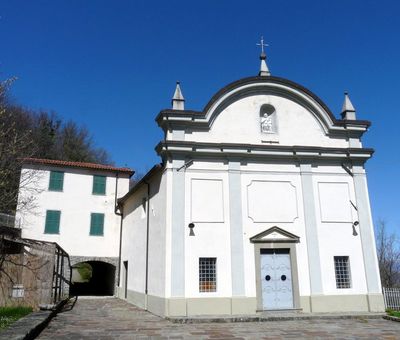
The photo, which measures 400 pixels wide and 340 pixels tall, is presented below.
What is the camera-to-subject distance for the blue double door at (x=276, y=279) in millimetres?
13695

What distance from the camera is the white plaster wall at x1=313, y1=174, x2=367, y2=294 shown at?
1411 centimetres

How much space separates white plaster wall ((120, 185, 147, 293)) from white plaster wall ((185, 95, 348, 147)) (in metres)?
4.91

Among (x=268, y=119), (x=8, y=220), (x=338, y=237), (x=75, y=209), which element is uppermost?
(x=268, y=119)

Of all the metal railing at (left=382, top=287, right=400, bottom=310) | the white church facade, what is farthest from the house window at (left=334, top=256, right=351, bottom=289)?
the metal railing at (left=382, top=287, right=400, bottom=310)

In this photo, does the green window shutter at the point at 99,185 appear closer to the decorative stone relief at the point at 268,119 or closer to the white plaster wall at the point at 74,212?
the white plaster wall at the point at 74,212

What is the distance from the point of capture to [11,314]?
39.7 ft

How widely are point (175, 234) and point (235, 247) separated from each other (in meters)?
2.25

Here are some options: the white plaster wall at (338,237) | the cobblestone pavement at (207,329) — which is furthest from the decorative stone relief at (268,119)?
the cobblestone pavement at (207,329)

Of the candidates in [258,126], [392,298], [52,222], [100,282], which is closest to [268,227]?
[258,126]

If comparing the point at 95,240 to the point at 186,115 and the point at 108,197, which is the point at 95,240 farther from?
the point at 186,115

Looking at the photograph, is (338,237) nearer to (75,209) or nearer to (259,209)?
(259,209)

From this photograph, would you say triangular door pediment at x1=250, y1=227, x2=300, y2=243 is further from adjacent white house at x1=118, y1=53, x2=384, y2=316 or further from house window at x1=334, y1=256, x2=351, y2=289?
house window at x1=334, y1=256, x2=351, y2=289

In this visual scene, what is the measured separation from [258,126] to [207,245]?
5344 millimetres

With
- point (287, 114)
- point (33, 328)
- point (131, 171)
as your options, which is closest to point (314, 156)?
point (287, 114)
